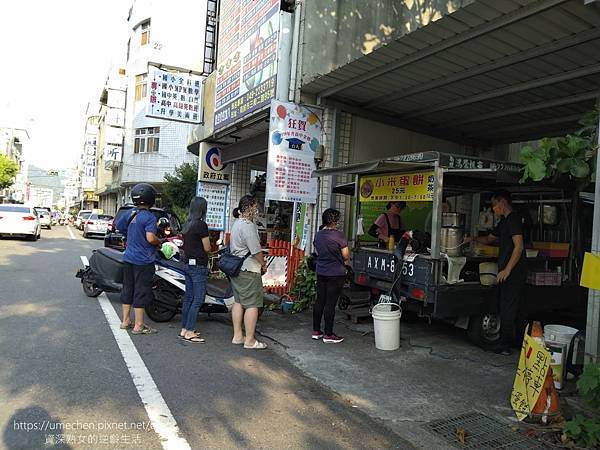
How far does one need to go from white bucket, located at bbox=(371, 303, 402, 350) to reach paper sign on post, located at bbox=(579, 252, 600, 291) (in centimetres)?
231

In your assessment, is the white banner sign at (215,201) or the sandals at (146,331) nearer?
the sandals at (146,331)

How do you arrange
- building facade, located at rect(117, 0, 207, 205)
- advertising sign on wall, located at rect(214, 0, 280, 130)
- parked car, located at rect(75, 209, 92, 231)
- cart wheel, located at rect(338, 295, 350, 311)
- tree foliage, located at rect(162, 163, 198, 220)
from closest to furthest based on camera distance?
cart wheel, located at rect(338, 295, 350, 311) < advertising sign on wall, located at rect(214, 0, 280, 130) < tree foliage, located at rect(162, 163, 198, 220) < parked car, located at rect(75, 209, 92, 231) < building facade, located at rect(117, 0, 207, 205)

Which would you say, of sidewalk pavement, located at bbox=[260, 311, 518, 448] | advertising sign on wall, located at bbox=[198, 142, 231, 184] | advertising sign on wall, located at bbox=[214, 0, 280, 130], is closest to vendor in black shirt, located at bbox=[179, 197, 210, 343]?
sidewalk pavement, located at bbox=[260, 311, 518, 448]

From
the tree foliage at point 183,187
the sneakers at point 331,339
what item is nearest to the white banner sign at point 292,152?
the sneakers at point 331,339

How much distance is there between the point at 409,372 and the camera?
5051 mm

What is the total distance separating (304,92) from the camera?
8.45 m

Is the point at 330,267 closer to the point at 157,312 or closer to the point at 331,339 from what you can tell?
the point at 331,339

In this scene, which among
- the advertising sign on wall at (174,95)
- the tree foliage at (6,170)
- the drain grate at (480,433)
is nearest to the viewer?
the drain grate at (480,433)

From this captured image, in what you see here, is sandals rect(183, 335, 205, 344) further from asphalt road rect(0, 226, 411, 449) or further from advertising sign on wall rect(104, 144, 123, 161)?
advertising sign on wall rect(104, 144, 123, 161)

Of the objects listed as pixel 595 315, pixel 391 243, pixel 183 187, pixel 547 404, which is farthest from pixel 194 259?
pixel 183 187

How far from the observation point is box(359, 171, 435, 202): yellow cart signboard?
6133mm

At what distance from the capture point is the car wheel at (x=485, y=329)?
239 inches

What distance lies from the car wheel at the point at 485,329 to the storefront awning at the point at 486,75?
3442 mm

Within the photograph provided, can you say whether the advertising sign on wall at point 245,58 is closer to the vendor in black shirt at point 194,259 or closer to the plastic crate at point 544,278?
the vendor in black shirt at point 194,259
